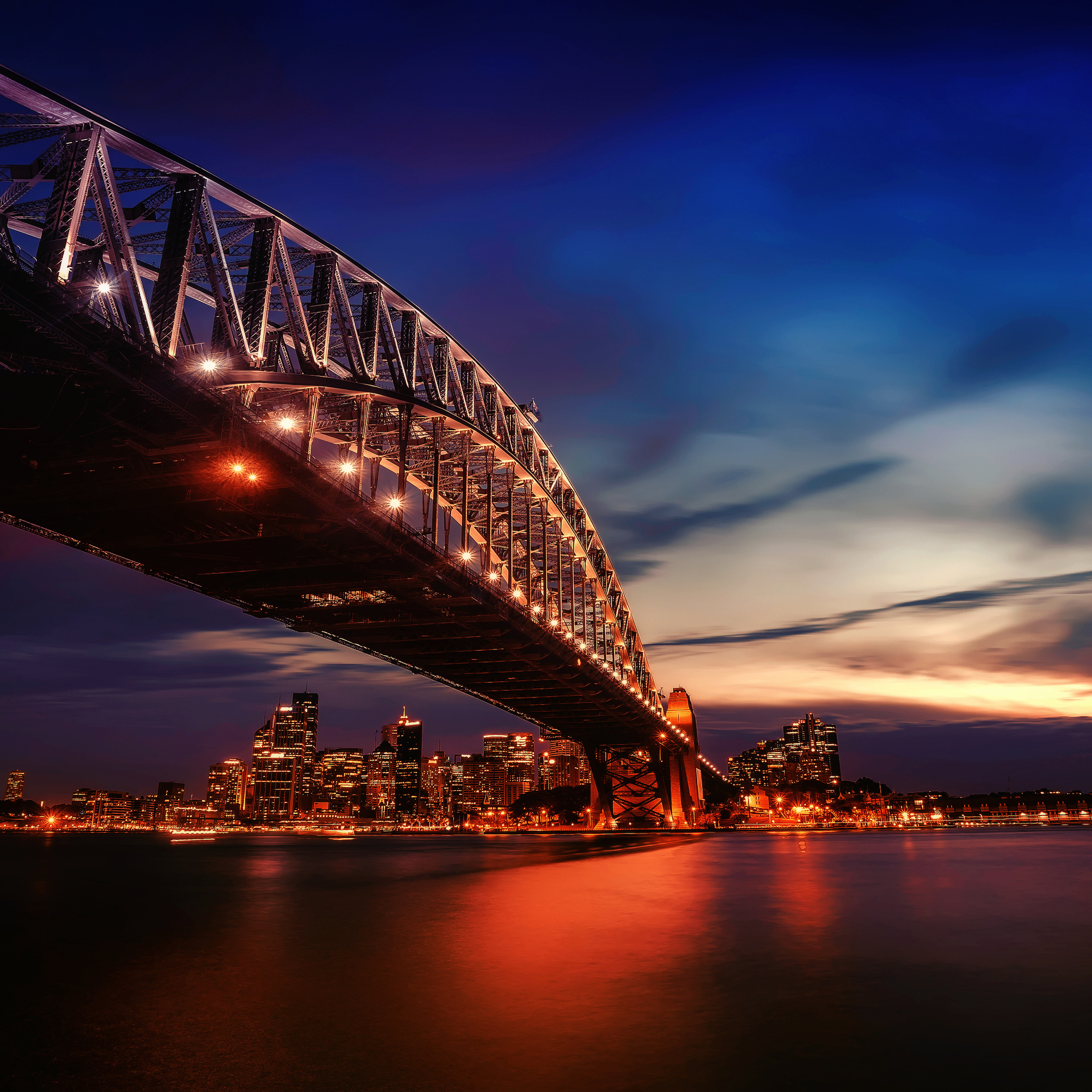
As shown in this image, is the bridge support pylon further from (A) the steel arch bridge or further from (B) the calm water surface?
(B) the calm water surface

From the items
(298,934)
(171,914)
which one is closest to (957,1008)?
(298,934)

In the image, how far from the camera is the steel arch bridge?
22734mm

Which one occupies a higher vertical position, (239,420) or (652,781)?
(239,420)

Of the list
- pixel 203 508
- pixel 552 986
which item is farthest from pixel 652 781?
pixel 552 986

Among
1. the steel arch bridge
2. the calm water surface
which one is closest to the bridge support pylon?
the steel arch bridge

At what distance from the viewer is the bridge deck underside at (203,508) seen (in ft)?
76.9

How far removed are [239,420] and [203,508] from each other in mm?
7740

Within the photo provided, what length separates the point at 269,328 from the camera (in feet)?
107

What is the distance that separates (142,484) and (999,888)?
46.2 m

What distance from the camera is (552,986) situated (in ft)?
64.7

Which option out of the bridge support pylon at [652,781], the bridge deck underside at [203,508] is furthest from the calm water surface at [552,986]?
the bridge support pylon at [652,781]

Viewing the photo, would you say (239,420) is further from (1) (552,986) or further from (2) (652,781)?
(2) (652,781)

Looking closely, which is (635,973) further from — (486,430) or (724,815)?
(724,815)

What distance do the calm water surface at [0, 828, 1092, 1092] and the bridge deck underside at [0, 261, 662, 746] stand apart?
15.1 meters
